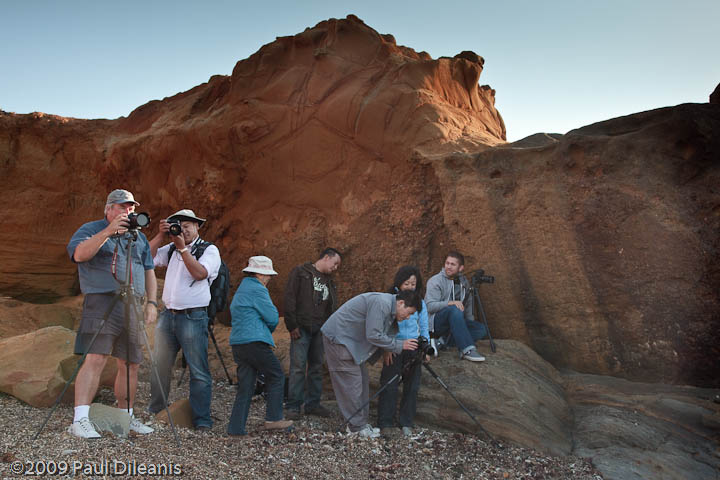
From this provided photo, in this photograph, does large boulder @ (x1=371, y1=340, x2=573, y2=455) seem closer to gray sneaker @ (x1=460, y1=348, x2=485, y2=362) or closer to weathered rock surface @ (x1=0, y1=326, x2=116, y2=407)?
gray sneaker @ (x1=460, y1=348, x2=485, y2=362)

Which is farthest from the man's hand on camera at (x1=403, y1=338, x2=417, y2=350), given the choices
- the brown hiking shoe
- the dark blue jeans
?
the brown hiking shoe

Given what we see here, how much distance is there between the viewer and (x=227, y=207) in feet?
27.9

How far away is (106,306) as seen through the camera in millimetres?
3938

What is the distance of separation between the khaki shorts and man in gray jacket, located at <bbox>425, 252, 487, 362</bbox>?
9.29ft

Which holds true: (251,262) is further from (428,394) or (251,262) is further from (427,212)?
(427,212)

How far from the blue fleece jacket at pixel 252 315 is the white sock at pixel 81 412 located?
3.66 feet

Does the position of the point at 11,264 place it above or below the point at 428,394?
above

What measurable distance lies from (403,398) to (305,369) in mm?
1044

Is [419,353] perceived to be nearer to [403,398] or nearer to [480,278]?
[403,398]

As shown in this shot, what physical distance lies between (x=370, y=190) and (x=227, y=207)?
91.4 inches

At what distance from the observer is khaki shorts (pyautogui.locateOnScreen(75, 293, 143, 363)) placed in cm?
387

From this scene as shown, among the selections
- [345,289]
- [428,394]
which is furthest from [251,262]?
[345,289]

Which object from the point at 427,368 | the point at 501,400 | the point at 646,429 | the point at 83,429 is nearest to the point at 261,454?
the point at 83,429

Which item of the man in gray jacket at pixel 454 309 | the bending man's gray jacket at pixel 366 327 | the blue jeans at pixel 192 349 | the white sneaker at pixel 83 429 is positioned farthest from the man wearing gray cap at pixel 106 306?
the man in gray jacket at pixel 454 309
